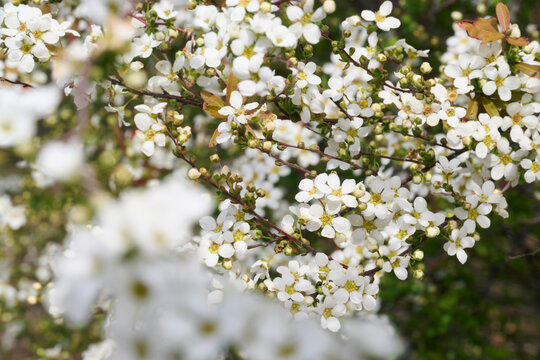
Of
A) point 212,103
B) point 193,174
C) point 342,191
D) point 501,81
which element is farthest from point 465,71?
point 193,174

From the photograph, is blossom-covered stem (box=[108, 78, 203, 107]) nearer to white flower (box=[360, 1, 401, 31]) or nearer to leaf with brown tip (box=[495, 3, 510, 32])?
white flower (box=[360, 1, 401, 31])

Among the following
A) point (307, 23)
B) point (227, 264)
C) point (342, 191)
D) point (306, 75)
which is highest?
point (307, 23)

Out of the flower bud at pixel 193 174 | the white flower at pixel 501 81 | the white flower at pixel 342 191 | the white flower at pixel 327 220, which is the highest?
the white flower at pixel 501 81

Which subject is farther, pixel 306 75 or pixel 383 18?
pixel 383 18

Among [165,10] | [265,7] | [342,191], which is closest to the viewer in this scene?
[265,7]

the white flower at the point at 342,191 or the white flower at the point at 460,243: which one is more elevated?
the white flower at the point at 342,191

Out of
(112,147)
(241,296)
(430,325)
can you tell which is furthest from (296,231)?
(430,325)

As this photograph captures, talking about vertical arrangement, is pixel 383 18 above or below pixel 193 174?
above

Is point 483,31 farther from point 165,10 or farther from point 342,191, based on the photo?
point 165,10

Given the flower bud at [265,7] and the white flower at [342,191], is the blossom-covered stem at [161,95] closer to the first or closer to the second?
the flower bud at [265,7]

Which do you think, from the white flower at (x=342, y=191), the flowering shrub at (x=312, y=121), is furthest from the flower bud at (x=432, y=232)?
the white flower at (x=342, y=191)

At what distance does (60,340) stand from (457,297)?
2.49 metres

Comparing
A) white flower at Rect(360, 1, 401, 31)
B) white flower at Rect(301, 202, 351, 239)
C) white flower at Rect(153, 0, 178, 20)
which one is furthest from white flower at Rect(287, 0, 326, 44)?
white flower at Rect(301, 202, 351, 239)

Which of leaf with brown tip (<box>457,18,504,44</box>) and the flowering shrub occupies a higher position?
leaf with brown tip (<box>457,18,504,44</box>)
